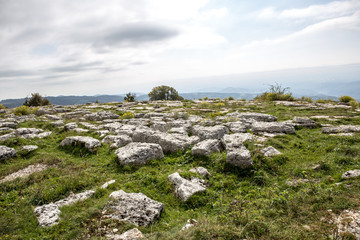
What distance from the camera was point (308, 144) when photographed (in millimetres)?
9883

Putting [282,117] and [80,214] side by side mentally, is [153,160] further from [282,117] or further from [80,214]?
[282,117]

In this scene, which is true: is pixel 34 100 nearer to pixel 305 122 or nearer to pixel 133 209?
pixel 133 209

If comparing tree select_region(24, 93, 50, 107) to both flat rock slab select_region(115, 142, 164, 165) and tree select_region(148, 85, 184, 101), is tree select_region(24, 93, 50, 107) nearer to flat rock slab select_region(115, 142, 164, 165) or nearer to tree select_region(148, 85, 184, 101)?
flat rock slab select_region(115, 142, 164, 165)

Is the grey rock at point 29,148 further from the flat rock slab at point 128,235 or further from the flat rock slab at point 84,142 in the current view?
the flat rock slab at point 128,235

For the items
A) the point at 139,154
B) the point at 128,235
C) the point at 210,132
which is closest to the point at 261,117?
the point at 210,132

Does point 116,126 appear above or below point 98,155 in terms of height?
above

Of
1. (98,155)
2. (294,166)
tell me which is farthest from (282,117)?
(98,155)

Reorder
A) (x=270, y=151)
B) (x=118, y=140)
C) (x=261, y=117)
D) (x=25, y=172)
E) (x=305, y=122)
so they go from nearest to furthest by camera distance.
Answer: (x=25, y=172)
(x=270, y=151)
(x=118, y=140)
(x=305, y=122)
(x=261, y=117)

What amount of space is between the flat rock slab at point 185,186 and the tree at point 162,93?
60173mm

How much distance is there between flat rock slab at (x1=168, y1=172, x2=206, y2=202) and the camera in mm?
5786

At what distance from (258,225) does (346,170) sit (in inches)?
210

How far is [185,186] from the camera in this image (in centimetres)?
612

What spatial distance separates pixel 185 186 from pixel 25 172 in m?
7.36

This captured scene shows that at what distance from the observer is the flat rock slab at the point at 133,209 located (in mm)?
4754
